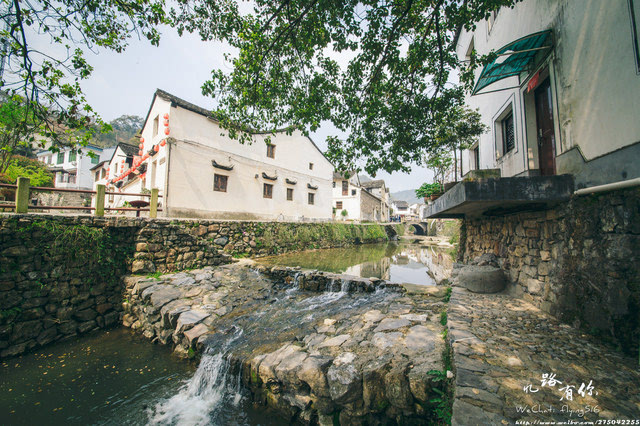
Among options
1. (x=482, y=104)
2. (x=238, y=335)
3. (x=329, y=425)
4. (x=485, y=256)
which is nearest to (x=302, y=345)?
(x=329, y=425)

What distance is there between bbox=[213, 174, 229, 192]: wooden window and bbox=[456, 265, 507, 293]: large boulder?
1473cm

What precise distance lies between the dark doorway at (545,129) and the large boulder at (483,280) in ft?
7.95

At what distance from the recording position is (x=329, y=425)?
313 cm

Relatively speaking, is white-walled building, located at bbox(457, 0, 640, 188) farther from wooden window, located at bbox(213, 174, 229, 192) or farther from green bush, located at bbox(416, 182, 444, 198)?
wooden window, located at bbox(213, 174, 229, 192)

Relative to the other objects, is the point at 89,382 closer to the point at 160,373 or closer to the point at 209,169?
the point at 160,373

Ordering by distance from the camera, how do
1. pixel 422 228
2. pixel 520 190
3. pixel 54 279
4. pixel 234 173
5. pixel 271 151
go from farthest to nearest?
1. pixel 422 228
2. pixel 271 151
3. pixel 234 173
4. pixel 54 279
5. pixel 520 190

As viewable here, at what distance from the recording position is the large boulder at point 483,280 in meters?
5.49

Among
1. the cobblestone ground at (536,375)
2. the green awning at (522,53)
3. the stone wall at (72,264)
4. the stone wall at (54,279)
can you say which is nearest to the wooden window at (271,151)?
the stone wall at (72,264)

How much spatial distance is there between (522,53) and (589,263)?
4082 millimetres

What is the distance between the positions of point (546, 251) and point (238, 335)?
6.24 metres

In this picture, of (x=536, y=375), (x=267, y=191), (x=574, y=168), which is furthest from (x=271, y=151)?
(x=536, y=375)

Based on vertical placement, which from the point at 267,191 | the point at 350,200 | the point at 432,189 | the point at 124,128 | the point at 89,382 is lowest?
the point at 89,382

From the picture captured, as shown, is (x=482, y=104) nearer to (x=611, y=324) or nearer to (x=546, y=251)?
(x=546, y=251)

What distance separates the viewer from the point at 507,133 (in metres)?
6.78
